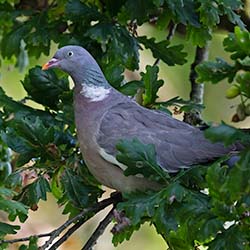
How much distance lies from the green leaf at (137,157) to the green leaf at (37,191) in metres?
0.27

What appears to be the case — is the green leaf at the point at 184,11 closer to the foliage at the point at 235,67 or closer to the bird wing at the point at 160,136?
the bird wing at the point at 160,136

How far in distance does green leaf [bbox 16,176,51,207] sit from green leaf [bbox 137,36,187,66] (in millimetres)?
446

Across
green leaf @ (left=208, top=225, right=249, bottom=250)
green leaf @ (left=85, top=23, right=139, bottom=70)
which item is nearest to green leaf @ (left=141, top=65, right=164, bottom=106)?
green leaf @ (left=85, top=23, right=139, bottom=70)

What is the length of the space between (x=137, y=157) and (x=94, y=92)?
0.36 m

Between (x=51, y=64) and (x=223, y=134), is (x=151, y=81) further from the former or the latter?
(x=223, y=134)

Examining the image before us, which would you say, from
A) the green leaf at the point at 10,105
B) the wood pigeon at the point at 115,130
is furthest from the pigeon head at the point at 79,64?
the green leaf at the point at 10,105

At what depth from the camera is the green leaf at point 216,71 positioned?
0.89 meters

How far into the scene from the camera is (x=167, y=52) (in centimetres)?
159

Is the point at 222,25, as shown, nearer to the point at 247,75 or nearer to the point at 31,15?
the point at 31,15

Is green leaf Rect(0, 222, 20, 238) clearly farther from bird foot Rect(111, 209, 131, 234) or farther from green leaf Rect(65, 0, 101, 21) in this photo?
green leaf Rect(65, 0, 101, 21)

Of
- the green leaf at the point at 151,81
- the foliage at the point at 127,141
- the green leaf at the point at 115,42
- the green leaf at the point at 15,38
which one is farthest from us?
the green leaf at the point at 15,38

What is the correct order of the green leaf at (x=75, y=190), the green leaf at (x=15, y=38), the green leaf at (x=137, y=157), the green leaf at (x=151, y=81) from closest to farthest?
1. the green leaf at (x=137, y=157)
2. the green leaf at (x=75, y=190)
3. the green leaf at (x=151, y=81)
4. the green leaf at (x=15, y=38)

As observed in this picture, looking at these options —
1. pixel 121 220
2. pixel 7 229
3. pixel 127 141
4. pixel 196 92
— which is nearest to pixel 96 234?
pixel 121 220

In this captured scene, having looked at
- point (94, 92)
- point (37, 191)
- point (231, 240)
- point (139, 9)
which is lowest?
point (231, 240)
